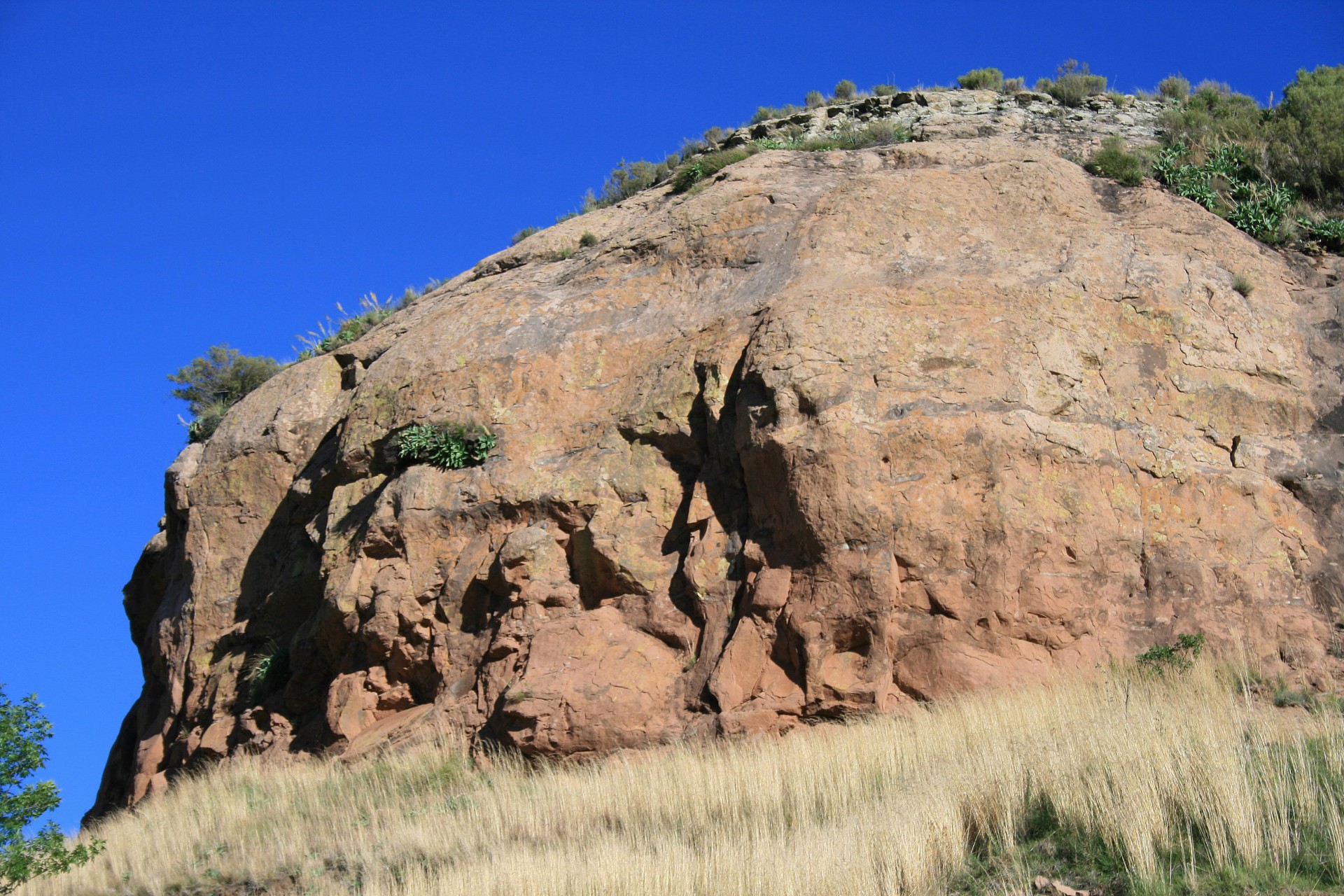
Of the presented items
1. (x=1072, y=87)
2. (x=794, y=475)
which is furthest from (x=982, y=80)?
(x=794, y=475)

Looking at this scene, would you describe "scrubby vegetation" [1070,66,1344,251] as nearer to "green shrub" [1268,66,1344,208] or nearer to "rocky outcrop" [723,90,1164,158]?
"green shrub" [1268,66,1344,208]

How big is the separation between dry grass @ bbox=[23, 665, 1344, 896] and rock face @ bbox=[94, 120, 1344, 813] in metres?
0.74

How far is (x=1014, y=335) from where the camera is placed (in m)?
12.5

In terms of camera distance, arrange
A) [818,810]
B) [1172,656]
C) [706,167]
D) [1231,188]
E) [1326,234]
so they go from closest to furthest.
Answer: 1. [818,810]
2. [1172,656]
3. [1326,234]
4. [1231,188]
5. [706,167]

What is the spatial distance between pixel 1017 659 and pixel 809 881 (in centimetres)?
403

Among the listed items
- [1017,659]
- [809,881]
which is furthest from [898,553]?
[809,881]

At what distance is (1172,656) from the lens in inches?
429

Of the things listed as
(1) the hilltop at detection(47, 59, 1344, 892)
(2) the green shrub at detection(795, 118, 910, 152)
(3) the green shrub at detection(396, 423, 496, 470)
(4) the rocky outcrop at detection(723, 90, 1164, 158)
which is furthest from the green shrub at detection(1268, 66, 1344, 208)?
(3) the green shrub at detection(396, 423, 496, 470)

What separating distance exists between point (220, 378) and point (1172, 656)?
724 inches

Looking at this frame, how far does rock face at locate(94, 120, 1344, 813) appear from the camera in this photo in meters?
11.2

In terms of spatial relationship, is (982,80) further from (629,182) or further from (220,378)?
(220,378)

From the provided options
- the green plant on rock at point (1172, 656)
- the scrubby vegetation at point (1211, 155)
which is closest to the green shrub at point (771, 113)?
the scrubby vegetation at point (1211, 155)

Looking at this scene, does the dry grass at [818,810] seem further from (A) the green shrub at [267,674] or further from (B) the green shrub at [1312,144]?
(B) the green shrub at [1312,144]

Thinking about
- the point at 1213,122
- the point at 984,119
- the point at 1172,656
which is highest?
the point at 984,119
